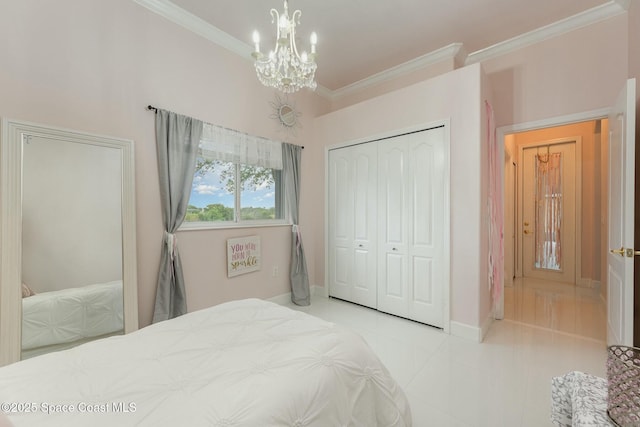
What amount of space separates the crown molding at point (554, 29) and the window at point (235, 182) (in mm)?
2735

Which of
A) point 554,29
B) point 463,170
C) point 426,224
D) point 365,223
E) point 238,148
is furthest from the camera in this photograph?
point 365,223

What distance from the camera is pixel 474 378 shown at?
1.94m

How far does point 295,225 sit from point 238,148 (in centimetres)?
122

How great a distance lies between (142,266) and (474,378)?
112 inches

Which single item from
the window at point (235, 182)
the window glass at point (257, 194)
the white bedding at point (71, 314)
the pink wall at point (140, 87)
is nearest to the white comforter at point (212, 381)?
the white bedding at point (71, 314)

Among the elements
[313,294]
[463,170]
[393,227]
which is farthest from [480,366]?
[313,294]

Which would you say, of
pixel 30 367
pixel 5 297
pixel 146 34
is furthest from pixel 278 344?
pixel 146 34

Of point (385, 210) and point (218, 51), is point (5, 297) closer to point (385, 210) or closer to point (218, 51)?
point (218, 51)

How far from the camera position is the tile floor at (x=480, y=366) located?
1610 millimetres

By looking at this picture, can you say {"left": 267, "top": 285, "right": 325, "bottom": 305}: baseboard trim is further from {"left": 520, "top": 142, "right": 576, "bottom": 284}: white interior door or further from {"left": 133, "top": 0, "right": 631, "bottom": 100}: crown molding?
{"left": 520, "top": 142, "right": 576, "bottom": 284}: white interior door

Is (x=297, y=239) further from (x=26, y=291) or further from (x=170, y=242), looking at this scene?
(x=26, y=291)

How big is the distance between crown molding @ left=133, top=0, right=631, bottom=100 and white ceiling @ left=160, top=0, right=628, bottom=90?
4 centimetres

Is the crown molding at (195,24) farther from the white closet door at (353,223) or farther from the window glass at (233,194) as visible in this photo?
the white closet door at (353,223)

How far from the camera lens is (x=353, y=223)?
3.51 meters
